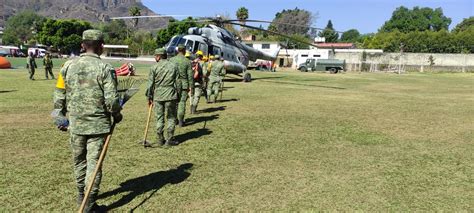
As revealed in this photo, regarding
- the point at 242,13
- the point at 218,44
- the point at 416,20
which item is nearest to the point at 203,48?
the point at 218,44

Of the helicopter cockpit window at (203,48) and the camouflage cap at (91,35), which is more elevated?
the helicopter cockpit window at (203,48)

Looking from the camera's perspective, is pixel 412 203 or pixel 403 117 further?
pixel 403 117

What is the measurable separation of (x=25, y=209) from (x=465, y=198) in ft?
19.7

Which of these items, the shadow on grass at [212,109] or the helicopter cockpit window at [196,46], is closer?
the shadow on grass at [212,109]

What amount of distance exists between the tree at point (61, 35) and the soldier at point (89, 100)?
297ft

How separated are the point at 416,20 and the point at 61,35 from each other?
141982 millimetres

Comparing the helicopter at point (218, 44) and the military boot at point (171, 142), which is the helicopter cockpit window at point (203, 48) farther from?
the military boot at point (171, 142)

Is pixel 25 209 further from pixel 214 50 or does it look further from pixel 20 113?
pixel 214 50

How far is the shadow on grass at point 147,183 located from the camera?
17.1 feet

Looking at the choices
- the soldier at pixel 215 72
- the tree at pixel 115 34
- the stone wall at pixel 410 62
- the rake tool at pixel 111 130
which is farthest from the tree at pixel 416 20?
the rake tool at pixel 111 130

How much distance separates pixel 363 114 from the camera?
44.5 ft

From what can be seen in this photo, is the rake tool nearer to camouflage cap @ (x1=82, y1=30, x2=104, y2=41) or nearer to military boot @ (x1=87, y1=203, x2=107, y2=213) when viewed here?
military boot @ (x1=87, y1=203, x2=107, y2=213)

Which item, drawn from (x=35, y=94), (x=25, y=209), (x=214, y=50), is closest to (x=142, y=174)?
(x=25, y=209)

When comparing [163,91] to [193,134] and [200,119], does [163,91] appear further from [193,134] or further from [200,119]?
[200,119]
